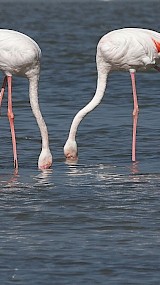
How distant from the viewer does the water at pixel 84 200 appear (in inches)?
289

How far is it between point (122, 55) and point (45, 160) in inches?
60.6

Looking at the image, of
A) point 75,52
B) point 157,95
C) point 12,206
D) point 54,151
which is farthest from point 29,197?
point 75,52

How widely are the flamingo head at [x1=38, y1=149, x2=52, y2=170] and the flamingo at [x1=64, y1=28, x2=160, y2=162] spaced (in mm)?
432

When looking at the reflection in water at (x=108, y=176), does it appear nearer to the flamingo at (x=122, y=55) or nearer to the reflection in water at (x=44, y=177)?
the reflection in water at (x=44, y=177)

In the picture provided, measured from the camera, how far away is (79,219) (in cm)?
871

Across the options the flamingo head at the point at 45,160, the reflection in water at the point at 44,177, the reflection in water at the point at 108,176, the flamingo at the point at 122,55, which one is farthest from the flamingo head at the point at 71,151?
the reflection in water at the point at 44,177

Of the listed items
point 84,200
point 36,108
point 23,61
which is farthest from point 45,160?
point 84,200

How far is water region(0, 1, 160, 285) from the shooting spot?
7.34 meters

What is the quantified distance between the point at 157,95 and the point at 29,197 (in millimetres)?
7580

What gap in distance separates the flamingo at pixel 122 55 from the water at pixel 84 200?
30 cm

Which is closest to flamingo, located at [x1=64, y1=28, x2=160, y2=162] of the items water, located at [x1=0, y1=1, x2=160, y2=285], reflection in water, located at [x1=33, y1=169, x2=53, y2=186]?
water, located at [x1=0, y1=1, x2=160, y2=285]

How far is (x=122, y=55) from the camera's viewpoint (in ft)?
38.2

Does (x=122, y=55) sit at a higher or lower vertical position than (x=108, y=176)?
higher

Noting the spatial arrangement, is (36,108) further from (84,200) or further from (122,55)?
(84,200)
